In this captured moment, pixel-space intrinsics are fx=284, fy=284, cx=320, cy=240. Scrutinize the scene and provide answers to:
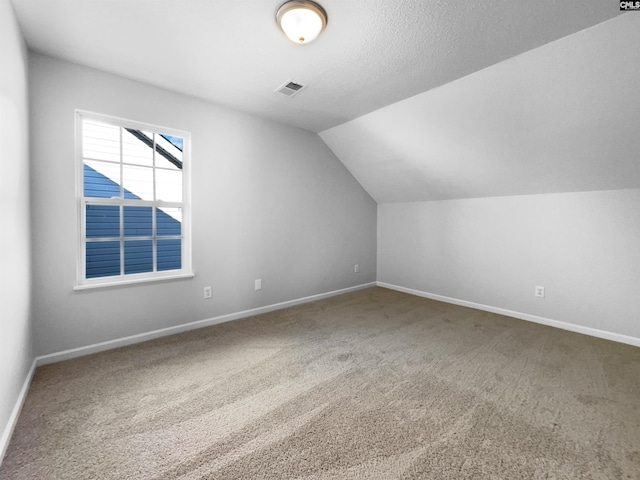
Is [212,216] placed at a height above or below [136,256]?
above

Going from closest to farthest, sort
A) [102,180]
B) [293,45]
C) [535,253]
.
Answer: [293,45]
[102,180]
[535,253]

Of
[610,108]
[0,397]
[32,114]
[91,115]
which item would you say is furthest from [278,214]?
[610,108]

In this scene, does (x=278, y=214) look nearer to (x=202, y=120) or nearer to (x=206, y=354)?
(x=202, y=120)

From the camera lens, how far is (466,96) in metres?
2.58

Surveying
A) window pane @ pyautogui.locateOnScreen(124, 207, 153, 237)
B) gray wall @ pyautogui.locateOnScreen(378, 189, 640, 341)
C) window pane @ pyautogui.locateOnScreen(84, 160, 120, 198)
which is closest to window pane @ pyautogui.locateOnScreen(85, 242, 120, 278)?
window pane @ pyautogui.locateOnScreen(124, 207, 153, 237)

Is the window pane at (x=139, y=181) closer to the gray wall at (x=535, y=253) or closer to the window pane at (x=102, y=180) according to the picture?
the window pane at (x=102, y=180)

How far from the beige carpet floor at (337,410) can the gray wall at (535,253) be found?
0.46 metres

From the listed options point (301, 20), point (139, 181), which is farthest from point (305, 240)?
point (301, 20)

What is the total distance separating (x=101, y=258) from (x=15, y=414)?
2616 millimetres

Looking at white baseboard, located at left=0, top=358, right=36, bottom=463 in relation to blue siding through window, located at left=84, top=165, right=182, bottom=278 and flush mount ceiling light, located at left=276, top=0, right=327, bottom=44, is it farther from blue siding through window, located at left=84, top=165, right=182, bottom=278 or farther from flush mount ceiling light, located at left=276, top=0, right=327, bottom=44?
flush mount ceiling light, located at left=276, top=0, right=327, bottom=44

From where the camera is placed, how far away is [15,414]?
64.0 inches

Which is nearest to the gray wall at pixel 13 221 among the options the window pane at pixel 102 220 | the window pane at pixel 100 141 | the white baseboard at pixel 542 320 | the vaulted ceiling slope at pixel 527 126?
the window pane at pixel 100 141

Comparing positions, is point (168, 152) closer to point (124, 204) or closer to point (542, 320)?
point (124, 204)

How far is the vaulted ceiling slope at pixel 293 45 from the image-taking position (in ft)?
5.64
